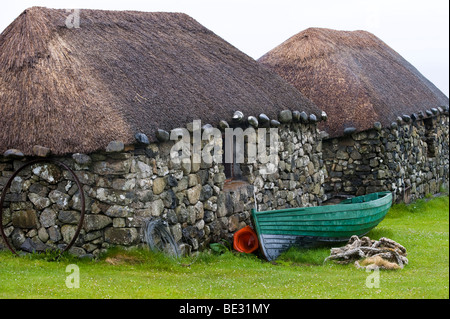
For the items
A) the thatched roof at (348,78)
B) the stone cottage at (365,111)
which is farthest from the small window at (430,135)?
the thatched roof at (348,78)

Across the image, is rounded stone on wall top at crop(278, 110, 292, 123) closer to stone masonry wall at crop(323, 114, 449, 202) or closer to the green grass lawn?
the green grass lawn

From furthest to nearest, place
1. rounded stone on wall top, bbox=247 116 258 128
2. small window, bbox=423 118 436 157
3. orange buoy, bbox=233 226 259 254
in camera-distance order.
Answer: small window, bbox=423 118 436 157 → rounded stone on wall top, bbox=247 116 258 128 → orange buoy, bbox=233 226 259 254

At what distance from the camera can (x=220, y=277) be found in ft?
35.9

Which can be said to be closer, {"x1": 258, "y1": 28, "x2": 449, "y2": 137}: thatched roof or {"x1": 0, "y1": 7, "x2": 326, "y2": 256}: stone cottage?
{"x1": 0, "y1": 7, "x2": 326, "y2": 256}: stone cottage

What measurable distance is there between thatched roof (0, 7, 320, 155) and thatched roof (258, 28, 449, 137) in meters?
5.14

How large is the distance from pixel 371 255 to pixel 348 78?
969 cm

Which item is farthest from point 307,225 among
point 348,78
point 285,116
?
point 348,78

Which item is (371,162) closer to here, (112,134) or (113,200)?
(113,200)

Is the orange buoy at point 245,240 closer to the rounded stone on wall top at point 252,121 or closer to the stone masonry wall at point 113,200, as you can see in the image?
the stone masonry wall at point 113,200

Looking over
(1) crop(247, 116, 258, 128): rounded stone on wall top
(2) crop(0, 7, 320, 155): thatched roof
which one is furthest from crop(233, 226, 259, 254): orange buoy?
(2) crop(0, 7, 320, 155): thatched roof

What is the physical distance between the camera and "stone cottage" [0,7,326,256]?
11.2 m

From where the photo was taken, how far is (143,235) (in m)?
11.3

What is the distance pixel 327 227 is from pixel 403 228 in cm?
508

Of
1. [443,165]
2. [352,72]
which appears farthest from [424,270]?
[443,165]
